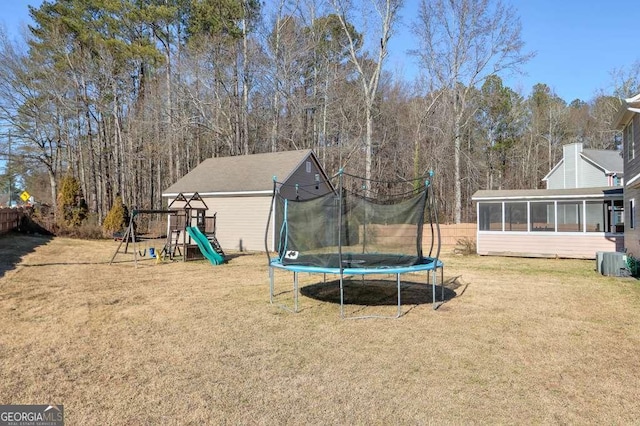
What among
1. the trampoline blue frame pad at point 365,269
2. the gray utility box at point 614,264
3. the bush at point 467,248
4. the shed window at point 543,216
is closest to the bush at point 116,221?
the bush at point 467,248

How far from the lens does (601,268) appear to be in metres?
11.1

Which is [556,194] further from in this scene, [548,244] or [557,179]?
[557,179]

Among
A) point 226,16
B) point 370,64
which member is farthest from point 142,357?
point 226,16

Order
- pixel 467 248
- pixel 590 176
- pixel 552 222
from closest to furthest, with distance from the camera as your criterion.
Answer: pixel 552 222
pixel 467 248
pixel 590 176

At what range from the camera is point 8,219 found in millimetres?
21172

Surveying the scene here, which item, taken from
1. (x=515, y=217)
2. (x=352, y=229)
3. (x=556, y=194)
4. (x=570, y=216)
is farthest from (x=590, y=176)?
(x=352, y=229)

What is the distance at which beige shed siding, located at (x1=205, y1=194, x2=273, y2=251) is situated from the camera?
17.9 m

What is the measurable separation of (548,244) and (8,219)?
2445cm

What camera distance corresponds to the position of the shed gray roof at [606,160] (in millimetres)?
23328

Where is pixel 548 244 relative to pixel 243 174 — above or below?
below

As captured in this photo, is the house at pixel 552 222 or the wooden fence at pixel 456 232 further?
the wooden fence at pixel 456 232

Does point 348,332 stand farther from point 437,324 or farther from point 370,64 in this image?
point 370,64

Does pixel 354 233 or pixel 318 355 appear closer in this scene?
pixel 318 355

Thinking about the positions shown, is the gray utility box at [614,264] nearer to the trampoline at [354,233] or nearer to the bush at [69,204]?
the trampoline at [354,233]
